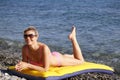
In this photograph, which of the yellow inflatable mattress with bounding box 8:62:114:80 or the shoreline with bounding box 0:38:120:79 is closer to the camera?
the yellow inflatable mattress with bounding box 8:62:114:80

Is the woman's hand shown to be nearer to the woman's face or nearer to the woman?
the woman

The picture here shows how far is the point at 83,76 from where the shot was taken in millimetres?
8766

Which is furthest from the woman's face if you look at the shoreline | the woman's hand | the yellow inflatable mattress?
the shoreline

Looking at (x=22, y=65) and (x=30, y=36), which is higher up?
(x=30, y=36)

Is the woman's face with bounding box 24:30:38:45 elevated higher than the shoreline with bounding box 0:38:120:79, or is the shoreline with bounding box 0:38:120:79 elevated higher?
the woman's face with bounding box 24:30:38:45

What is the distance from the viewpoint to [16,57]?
11.6 metres

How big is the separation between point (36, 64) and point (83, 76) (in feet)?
5.26

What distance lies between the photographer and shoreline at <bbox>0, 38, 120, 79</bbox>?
34.6 feet

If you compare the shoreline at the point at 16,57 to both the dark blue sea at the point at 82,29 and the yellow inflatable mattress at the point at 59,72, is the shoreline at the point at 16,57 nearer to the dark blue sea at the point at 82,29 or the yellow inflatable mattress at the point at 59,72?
the dark blue sea at the point at 82,29

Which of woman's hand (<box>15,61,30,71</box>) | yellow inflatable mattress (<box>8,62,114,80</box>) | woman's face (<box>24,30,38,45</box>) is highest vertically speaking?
woman's face (<box>24,30,38,45</box>)

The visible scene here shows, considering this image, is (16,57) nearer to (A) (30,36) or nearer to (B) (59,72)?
(B) (59,72)

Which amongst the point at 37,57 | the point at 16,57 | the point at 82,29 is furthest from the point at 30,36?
the point at 82,29

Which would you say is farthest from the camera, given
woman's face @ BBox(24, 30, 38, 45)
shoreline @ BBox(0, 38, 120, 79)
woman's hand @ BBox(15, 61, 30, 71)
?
shoreline @ BBox(0, 38, 120, 79)

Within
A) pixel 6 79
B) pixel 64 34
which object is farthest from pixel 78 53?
pixel 64 34
